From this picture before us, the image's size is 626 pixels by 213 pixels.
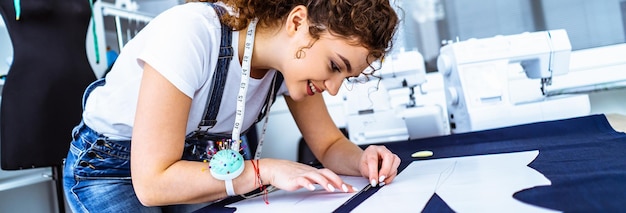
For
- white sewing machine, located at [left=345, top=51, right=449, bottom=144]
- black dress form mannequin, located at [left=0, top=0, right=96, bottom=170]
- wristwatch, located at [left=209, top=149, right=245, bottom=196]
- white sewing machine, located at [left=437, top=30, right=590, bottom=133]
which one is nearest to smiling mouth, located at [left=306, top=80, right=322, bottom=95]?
wristwatch, located at [left=209, top=149, right=245, bottom=196]

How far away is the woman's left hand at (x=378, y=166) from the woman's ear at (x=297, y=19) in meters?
0.33

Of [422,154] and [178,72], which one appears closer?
[178,72]

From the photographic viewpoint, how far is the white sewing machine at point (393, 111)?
1918mm

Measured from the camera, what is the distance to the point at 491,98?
182cm

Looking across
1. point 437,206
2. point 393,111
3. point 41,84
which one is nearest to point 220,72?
point 437,206

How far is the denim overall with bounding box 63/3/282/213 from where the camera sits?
1031 millimetres

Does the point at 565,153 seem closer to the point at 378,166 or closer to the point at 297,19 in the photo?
the point at 378,166

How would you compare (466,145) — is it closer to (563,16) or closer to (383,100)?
(383,100)

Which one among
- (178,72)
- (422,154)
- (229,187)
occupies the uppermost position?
(178,72)

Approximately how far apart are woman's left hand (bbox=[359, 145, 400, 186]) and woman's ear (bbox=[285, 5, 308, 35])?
13.2 inches

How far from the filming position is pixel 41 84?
64.5 inches

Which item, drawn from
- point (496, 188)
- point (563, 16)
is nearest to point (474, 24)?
point (563, 16)

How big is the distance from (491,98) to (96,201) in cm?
144

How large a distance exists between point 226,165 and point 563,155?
0.75 metres
